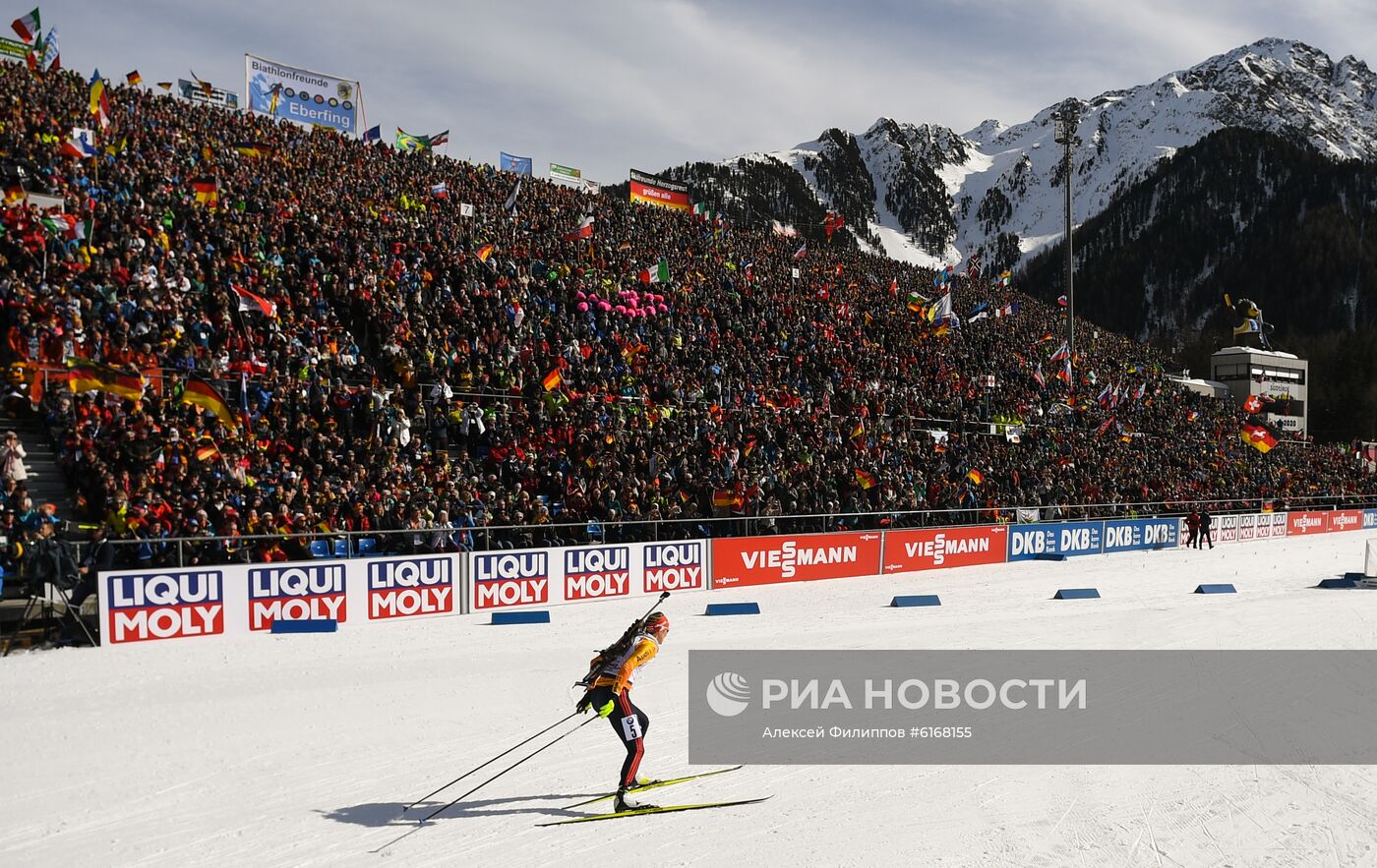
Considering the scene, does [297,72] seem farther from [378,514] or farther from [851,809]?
[851,809]

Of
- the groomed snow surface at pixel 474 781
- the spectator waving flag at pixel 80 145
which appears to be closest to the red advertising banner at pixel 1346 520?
the groomed snow surface at pixel 474 781

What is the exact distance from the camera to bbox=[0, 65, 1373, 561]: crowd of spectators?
51.2ft

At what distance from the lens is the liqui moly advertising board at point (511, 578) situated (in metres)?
17.1

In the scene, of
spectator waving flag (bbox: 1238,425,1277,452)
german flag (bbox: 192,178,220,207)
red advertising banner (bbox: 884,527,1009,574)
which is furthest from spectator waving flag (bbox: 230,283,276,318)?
spectator waving flag (bbox: 1238,425,1277,452)

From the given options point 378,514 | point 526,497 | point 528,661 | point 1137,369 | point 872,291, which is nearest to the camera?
point 528,661

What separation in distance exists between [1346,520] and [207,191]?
147 ft

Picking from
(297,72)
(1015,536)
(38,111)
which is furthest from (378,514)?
(297,72)

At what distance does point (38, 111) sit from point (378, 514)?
1226cm

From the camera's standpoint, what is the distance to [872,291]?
3800 centimetres

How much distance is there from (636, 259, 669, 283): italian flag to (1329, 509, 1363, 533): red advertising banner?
3123 cm

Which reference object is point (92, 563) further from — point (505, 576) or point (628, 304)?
point (628, 304)

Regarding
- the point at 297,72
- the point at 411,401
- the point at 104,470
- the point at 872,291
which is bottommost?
the point at 104,470

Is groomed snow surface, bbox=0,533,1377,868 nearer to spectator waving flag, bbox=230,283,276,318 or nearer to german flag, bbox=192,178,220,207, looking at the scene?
spectator waving flag, bbox=230,283,276,318

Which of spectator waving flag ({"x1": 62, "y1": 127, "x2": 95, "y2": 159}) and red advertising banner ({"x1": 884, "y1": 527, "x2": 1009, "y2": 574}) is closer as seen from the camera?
spectator waving flag ({"x1": 62, "y1": 127, "x2": 95, "y2": 159})
